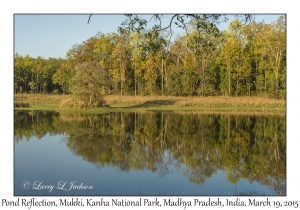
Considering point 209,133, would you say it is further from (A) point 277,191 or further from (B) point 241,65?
(B) point 241,65

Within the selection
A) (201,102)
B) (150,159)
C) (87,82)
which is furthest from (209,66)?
(150,159)

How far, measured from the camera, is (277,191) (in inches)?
379

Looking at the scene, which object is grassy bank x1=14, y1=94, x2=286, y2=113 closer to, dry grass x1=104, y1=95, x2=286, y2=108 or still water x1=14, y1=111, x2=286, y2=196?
dry grass x1=104, y1=95, x2=286, y2=108

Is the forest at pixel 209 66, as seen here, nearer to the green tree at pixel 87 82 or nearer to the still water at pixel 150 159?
the green tree at pixel 87 82

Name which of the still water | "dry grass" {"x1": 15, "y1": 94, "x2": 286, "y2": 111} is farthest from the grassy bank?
the still water

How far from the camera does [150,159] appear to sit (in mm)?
13359

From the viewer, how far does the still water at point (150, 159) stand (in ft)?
33.0

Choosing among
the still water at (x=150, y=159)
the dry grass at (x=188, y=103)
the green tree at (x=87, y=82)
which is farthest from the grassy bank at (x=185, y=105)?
the still water at (x=150, y=159)

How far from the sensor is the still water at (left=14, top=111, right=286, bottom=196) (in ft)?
33.0

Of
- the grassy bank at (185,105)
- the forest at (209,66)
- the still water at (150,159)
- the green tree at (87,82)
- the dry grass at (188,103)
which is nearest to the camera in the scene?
the still water at (150,159)

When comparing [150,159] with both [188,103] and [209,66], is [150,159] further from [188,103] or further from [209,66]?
[209,66]

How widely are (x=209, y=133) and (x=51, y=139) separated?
8.50 meters

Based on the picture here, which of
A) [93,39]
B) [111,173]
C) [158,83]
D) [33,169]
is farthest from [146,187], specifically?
[93,39]

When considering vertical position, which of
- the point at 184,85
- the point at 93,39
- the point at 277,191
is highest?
the point at 93,39
